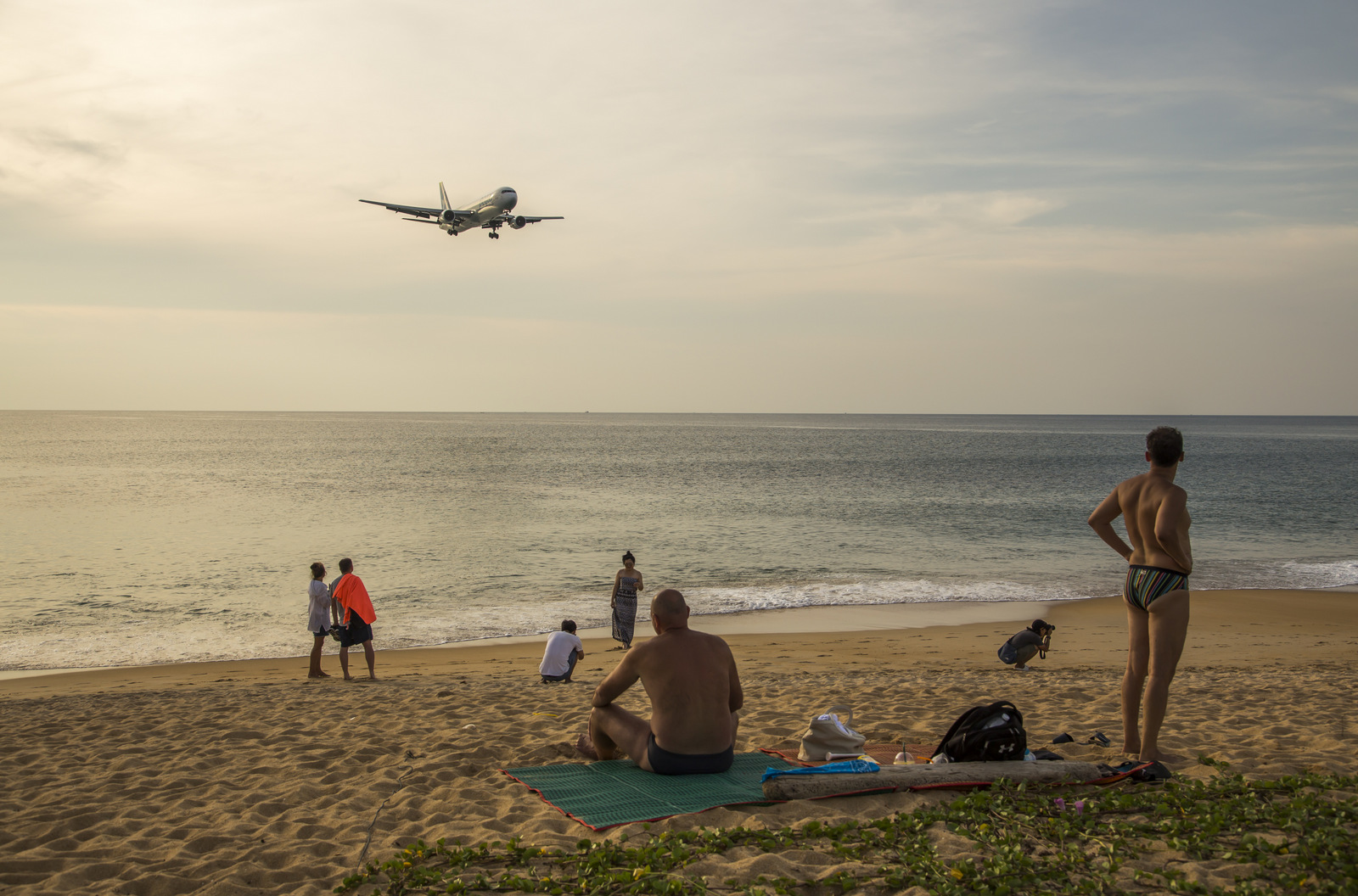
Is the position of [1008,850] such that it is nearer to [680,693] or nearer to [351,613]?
[680,693]

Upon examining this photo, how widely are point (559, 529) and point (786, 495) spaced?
1539cm

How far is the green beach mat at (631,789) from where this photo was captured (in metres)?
4.34

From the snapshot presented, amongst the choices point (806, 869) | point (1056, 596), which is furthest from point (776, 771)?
point (1056, 596)

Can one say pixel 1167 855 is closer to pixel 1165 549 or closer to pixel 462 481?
pixel 1165 549

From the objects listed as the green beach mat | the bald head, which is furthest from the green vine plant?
the bald head

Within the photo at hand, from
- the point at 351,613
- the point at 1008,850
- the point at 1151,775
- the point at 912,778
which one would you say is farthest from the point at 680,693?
the point at 351,613

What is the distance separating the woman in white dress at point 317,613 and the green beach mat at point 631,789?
6148 mm

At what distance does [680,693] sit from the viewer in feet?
15.6

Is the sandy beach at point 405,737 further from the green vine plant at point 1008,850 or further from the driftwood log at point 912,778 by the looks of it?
the green vine plant at point 1008,850

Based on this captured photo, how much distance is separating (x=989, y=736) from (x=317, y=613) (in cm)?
867

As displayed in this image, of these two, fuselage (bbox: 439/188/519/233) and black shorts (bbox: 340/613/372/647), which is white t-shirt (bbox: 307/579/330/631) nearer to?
black shorts (bbox: 340/613/372/647)

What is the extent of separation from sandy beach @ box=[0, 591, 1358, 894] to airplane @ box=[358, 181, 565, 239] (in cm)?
Answer: 2219

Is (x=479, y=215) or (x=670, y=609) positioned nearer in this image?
(x=670, y=609)

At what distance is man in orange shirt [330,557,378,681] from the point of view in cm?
1021
